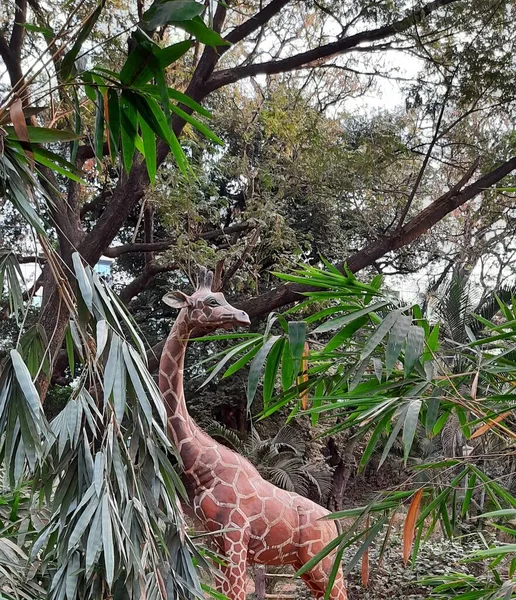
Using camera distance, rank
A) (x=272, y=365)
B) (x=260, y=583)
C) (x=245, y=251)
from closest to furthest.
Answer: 1. (x=272, y=365)
2. (x=260, y=583)
3. (x=245, y=251)

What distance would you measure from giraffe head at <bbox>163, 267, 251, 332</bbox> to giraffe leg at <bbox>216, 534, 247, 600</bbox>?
0.76 m

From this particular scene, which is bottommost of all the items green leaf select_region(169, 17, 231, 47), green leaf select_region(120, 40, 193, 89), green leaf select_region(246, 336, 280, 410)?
green leaf select_region(246, 336, 280, 410)

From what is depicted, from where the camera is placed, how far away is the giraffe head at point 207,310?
2174 mm

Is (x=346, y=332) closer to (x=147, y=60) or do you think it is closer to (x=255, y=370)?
(x=255, y=370)

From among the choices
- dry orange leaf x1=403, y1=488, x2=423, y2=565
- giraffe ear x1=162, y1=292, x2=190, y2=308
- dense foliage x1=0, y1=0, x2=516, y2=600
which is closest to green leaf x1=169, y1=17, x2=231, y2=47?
dense foliage x1=0, y1=0, x2=516, y2=600

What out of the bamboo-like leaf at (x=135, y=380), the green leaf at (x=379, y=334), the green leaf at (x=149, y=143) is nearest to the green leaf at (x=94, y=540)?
the bamboo-like leaf at (x=135, y=380)

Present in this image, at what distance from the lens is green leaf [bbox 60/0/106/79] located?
3.46ft

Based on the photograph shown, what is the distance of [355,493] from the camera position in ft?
21.4

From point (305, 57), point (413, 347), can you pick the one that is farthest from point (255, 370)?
point (305, 57)

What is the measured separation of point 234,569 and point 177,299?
98 cm

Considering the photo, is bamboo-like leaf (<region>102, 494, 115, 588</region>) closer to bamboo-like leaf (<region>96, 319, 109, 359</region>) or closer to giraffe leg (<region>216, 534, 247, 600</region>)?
bamboo-like leaf (<region>96, 319, 109, 359</region>)

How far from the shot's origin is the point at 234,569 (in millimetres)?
2205

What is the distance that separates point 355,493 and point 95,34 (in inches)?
197

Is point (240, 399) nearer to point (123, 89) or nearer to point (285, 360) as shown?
point (285, 360)
